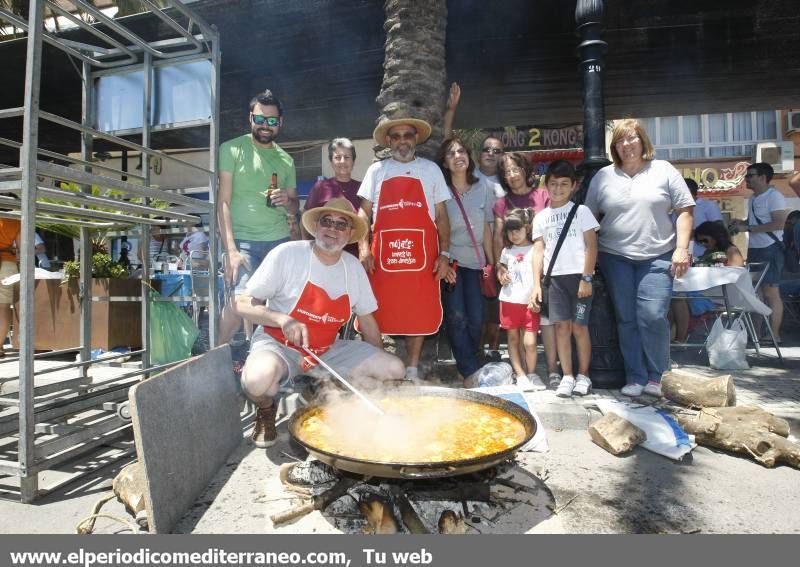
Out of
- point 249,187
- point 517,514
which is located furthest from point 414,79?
point 517,514

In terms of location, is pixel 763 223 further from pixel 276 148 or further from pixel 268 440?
pixel 268 440

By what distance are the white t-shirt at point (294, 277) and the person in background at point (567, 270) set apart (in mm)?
1688

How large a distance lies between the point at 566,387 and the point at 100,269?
236 inches

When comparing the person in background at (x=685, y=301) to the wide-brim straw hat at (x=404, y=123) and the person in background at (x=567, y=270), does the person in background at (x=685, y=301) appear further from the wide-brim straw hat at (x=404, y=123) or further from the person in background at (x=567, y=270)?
the wide-brim straw hat at (x=404, y=123)

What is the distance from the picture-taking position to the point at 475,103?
7730 mm

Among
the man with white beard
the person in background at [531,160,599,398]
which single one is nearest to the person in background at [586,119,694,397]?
the person in background at [531,160,599,398]

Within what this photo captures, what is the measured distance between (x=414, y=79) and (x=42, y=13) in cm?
305

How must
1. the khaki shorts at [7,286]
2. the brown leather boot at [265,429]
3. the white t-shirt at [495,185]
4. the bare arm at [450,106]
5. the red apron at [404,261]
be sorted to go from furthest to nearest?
the khaki shorts at [7,286]
the bare arm at [450,106]
the white t-shirt at [495,185]
the red apron at [404,261]
the brown leather boot at [265,429]

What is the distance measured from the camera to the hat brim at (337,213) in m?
3.48

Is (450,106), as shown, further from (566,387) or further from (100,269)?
(100,269)

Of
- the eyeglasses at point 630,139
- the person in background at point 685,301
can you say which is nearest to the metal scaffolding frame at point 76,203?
the eyeglasses at point 630,139

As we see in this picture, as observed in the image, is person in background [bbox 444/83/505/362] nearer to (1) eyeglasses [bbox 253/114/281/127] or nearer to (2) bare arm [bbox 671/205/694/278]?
(2) bare arm [bbox 671/205/694/278]

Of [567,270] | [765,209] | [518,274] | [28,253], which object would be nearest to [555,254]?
[567,270]

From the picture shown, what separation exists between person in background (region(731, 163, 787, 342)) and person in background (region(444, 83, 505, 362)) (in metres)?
4.10
